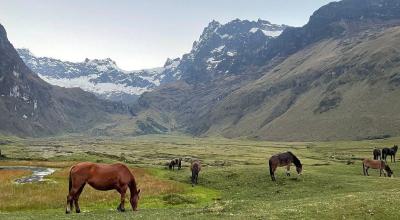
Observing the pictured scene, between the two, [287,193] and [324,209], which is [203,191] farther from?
[324,209]

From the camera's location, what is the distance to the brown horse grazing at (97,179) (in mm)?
36156

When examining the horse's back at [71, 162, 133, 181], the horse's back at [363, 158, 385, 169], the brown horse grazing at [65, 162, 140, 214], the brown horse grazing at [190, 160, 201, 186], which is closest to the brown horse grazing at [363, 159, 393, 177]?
the horse's back at [363, 158, 385, 169]

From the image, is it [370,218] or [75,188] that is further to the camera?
[75,188]

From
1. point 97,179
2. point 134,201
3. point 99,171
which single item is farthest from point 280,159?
point 97,179

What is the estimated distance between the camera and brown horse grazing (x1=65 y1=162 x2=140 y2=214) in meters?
36.2

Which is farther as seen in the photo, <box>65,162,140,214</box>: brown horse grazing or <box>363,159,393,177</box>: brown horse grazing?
<box>363,159,393,177</box>: brown horse grazing

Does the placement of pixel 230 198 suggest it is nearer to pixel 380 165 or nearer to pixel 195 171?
pixel 195 171

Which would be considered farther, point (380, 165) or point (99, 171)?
point (380, 165)

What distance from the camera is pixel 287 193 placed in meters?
51.4

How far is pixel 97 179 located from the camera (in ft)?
120

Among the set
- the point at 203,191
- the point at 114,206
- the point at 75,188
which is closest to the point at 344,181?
the point at 203,191

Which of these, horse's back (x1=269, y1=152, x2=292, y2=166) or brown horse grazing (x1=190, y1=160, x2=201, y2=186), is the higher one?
horse's back (x1=269, y1=152, x2=292, y2=166)

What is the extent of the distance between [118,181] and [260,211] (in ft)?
37.7

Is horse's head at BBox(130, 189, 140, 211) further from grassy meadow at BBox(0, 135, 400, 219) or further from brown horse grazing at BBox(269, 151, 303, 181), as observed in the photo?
brown horse grazing at BBox(269, 151, 303, 181)
